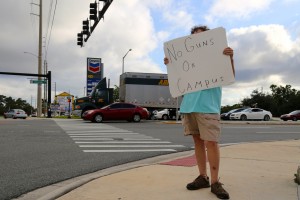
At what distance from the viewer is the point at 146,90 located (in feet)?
114

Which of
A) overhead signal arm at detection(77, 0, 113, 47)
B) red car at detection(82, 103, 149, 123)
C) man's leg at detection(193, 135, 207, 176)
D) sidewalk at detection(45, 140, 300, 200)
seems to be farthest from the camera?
red car at detection(82, 103, 149, 123)

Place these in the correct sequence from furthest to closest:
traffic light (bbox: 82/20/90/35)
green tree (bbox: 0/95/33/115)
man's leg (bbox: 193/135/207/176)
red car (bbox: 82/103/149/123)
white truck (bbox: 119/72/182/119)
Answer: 1. green tree (bbox: 0/95/33/115)
2. white truck (bbox: 119/72/182/119)
3. red car (bbox: 82/103/149/123)
4. traffic light (bbox: 82/20/90/35)
5. man's leg (bbox: 193/135/207/176)

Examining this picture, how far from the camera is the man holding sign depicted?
200 inches

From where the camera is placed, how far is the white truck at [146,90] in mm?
34344

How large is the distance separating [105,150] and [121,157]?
1418 millimetres

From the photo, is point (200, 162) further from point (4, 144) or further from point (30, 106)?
point (30, 106)

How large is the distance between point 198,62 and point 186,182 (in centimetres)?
179

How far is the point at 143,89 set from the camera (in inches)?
1359

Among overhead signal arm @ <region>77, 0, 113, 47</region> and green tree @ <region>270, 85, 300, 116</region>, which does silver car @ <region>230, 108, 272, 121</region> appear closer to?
overhead signal arm @ <region>77, 0, 113, 47</region>

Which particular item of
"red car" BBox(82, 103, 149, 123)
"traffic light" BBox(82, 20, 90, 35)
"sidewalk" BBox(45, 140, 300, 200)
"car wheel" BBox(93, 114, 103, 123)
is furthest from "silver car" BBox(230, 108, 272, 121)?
"sidewalk" BBox(45, 140, 300, 200)

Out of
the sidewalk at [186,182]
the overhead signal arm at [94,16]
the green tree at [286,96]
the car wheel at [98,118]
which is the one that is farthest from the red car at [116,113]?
the green tree at [286,96]

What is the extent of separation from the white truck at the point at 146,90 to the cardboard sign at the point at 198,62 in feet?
93.6

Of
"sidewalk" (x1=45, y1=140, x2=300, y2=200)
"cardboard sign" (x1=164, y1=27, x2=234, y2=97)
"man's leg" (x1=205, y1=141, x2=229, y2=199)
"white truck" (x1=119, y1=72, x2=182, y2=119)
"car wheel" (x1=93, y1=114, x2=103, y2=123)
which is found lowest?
"sidewalk" (x1=45, y1=140, x2=300, y2=200)

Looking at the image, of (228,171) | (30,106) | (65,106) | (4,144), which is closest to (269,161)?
(228,171)
